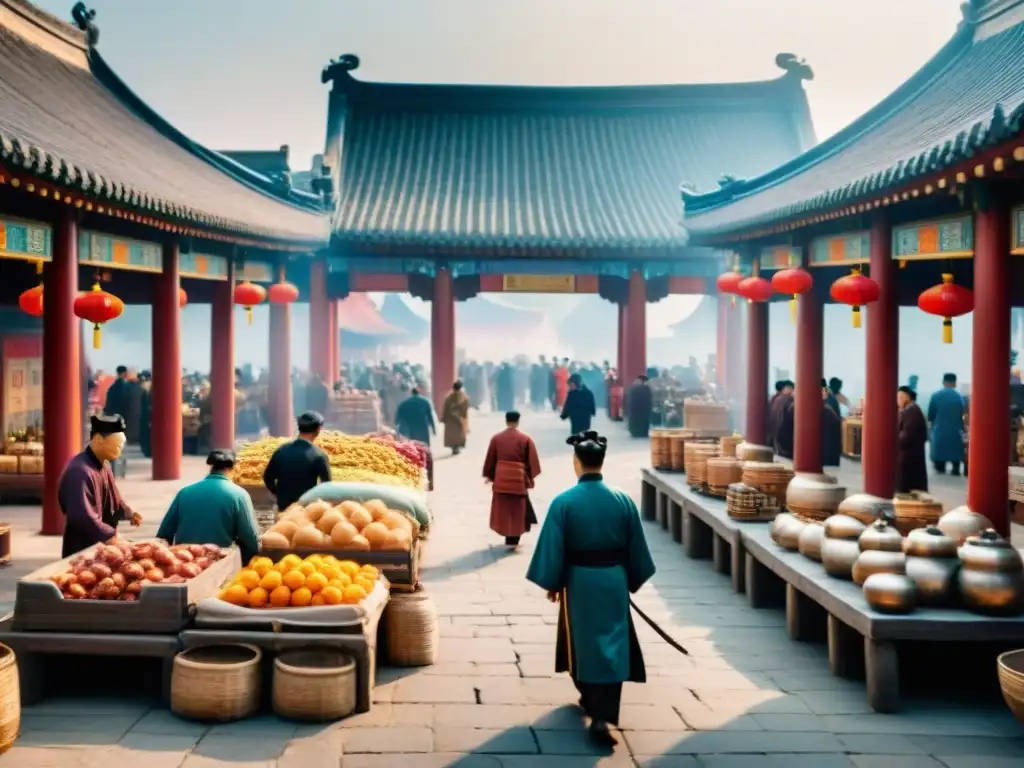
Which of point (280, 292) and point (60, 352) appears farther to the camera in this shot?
point (280, 292)

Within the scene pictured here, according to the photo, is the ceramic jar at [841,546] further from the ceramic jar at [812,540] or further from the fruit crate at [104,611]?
the fruit crate at [104,611]

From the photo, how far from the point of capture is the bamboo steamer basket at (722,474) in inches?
406

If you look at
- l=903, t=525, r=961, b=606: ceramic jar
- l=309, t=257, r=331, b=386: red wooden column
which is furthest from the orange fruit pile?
l=309, t=257, r=331, b=386: red wooden column

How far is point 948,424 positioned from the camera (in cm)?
1508

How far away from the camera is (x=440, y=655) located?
7.07 meters

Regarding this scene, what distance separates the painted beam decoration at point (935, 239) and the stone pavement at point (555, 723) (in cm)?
333

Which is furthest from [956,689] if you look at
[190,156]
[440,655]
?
[190,156]

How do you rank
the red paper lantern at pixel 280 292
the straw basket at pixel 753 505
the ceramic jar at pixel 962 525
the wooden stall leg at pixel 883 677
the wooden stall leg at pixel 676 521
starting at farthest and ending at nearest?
the red paper lantern at pixel 280 292
the wooden stall leg at pixel 676 521
the straw basket at pixel 753 505
the ceramic jar at pixel 962 525
the wooden stall leg at pixel 883 677

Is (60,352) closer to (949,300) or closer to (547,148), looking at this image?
(949,300)

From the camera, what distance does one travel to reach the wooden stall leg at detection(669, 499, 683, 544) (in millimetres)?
11383

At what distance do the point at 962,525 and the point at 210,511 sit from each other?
471 cm

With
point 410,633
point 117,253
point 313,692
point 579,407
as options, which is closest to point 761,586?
point 410,633

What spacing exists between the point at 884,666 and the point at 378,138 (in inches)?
867

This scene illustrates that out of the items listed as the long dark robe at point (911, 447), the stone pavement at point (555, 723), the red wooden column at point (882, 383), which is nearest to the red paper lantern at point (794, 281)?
the red wooden column at point (882, 383)
